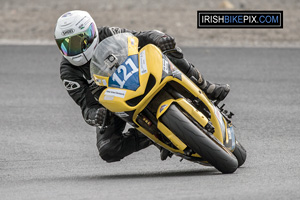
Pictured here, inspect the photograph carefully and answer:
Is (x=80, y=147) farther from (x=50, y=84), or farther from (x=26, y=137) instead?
(x=50, y=84)

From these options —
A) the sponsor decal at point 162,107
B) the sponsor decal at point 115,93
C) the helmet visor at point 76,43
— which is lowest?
the sponsor decal at point 162,107

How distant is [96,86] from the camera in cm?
636

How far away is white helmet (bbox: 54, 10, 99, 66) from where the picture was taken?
21.0ft

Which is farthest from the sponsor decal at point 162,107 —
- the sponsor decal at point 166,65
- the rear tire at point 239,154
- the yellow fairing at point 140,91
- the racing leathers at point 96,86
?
the rear tire at point 239,154

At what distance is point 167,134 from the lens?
571 centimetres

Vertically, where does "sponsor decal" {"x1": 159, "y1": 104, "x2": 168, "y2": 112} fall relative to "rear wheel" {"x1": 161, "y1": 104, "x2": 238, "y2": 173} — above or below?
above

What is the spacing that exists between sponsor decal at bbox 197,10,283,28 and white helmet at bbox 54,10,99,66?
10353 millimetres

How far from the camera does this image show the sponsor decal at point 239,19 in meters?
16.8

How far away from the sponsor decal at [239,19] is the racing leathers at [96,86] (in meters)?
10.2

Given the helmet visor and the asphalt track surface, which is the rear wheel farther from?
the helmet visor

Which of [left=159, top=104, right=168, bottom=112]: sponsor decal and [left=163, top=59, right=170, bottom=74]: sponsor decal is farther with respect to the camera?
[left=163, top=59, right=170, bottom=74]: sponsor decal

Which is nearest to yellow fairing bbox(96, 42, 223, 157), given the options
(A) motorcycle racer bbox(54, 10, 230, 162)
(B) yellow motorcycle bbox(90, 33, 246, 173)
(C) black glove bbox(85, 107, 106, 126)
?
(B) yellow motorcycle bbox(90, 33, 246, 173)

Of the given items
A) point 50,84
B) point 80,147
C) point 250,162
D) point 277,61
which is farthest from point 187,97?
point 277,61

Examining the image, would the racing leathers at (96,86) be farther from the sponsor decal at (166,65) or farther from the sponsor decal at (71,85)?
the sponsor decal at (166,65)
